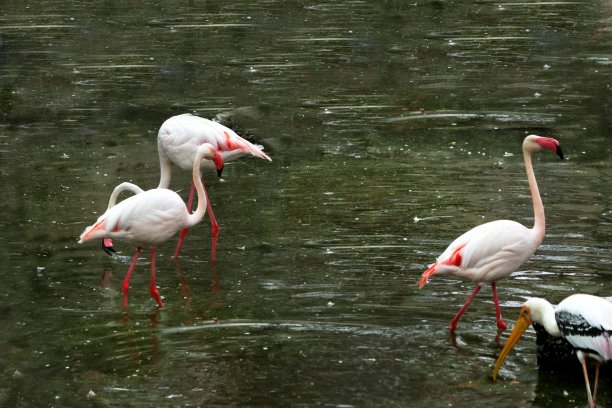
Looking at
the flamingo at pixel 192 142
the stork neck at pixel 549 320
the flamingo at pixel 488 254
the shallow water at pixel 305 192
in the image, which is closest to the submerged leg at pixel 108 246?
the shallow water at pixel 305 192

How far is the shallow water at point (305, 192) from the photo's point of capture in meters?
6.54

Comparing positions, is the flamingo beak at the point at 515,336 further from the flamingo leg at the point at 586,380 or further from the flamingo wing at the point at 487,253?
the flamingo wing at the point at 487,253

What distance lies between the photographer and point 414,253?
8367 millimetres

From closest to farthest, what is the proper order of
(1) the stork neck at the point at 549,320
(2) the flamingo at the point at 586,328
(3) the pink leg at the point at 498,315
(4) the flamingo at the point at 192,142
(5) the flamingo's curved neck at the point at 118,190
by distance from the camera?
1. (2) the flamingo at the point at 586,328
2. (1) the stork neck at the point at 549,320
3. (3) the pink leg at the point at 498,315
4. (5) the flamingo's curved neck at the point at 118,190
5. (4) the flamingo at the point at 192,142

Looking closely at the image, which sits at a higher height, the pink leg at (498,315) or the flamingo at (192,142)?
the flamingo at (192,142)

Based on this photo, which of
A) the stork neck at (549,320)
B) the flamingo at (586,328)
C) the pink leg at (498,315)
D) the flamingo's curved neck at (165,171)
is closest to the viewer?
the flamingo at (586,328)

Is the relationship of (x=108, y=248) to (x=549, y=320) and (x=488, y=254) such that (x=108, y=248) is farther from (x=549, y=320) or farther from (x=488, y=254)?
(x=549, y=320)

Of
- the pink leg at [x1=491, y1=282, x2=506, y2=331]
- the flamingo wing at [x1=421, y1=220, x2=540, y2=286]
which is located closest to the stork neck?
the pink leg at [x1=491, y1=282, x2=506, y2=331]

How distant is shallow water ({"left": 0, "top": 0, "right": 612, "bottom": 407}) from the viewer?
6.54 m

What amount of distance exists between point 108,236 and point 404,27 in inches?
373

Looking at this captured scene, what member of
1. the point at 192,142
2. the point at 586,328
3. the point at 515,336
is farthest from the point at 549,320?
the point at 192,142

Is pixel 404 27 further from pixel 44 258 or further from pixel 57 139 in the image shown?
pixel 44 258

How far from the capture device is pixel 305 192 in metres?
9.98

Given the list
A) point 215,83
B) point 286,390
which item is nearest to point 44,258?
point 286,390
